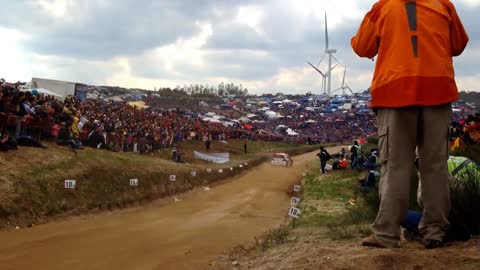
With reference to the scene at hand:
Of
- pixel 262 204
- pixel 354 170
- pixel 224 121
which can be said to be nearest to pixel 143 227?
pixel 262 204

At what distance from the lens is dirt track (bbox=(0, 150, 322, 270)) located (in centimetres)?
800

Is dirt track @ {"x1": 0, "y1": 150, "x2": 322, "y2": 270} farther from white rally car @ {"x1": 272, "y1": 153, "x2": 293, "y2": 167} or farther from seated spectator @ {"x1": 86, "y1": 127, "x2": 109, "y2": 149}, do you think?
white rally car @ {"x1": 272, "y1": 153, "x2": 293, "y2": 167}

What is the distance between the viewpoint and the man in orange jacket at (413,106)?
14.1 feet

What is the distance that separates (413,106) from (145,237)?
7.27 m

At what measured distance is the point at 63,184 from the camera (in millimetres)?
13852

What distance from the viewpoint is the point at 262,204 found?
17844 millimetres

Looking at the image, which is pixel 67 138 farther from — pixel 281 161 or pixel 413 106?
pixel 281 161

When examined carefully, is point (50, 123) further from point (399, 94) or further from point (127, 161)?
point (399, 94)

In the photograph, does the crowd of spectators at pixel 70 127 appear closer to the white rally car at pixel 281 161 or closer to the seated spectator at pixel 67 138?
the seated spectator at pixel 67 138

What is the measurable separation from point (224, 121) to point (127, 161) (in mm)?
41576

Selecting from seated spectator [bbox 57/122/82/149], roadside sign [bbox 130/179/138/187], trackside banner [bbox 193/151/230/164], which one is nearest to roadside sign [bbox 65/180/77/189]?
roadside sign [bbox 130/179/138/187]

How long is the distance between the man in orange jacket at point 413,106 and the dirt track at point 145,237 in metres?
4.03

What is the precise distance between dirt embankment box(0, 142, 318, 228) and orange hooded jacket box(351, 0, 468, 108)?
9800mm

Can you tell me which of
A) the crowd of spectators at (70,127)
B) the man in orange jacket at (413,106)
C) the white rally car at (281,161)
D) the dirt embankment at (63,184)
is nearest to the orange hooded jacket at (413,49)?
the man in orange jacket at (413,106)
